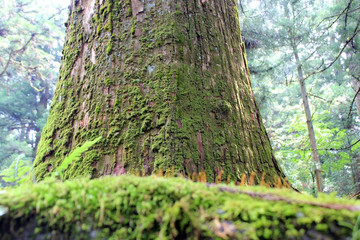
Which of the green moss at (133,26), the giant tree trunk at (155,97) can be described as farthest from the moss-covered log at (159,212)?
the green moss at (133,26)

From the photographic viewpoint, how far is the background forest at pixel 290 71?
21.9 feet

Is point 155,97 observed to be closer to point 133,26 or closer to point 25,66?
point 133,26

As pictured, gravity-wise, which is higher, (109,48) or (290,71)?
(290,71)

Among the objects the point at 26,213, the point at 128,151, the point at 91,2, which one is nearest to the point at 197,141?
the point at 128,151

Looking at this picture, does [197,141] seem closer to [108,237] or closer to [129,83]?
[129,83]

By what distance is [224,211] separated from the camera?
21.9 inches

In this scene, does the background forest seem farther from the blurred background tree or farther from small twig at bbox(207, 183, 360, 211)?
small twig at bbox(207, 183, 360, 211)

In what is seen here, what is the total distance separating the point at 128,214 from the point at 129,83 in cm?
102

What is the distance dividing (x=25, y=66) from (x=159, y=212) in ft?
41.9

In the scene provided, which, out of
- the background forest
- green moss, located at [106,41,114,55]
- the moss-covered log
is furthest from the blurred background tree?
the moss-covered log

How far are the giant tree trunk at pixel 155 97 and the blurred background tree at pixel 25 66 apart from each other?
5758mm

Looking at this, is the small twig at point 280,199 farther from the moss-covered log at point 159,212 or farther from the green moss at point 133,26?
the green moss at point 133,26

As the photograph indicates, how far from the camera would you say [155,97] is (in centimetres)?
142

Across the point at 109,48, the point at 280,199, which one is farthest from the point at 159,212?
the point at 109,48
